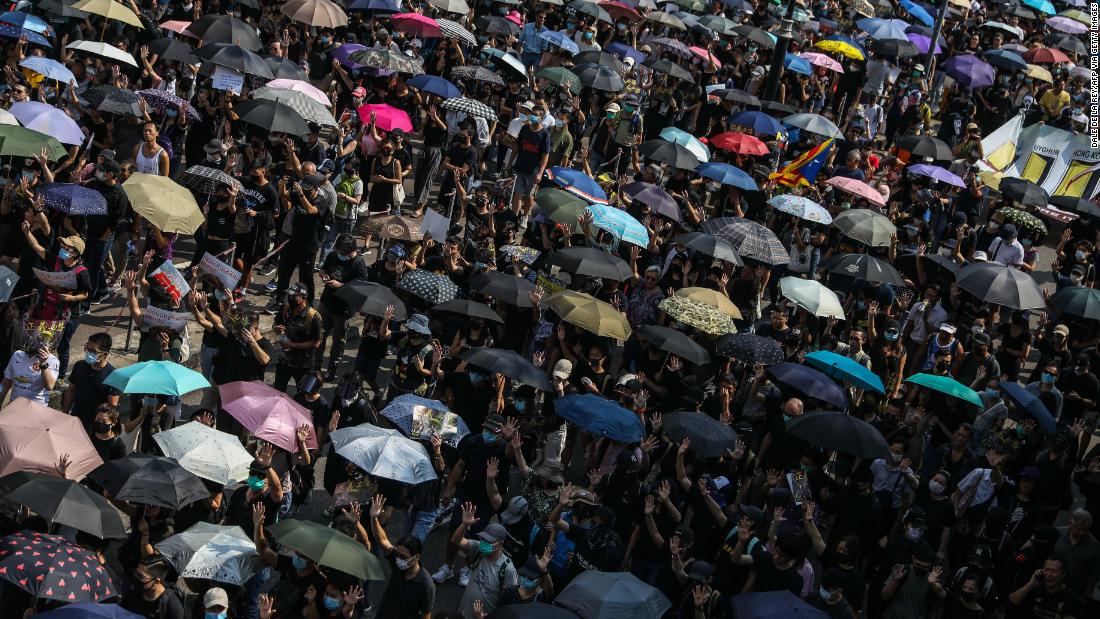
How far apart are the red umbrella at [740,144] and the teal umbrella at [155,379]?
32.3 feet

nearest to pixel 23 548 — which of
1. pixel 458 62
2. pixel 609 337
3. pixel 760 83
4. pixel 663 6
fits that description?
pixel 609 337

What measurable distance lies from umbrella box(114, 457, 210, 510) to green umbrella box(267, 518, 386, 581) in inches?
27.2

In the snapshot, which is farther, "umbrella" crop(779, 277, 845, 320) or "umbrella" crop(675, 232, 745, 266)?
"umbrella" crop(675, 232, 745, 266)

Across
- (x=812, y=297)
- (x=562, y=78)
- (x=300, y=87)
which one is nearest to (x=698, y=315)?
(x=812, y=297)

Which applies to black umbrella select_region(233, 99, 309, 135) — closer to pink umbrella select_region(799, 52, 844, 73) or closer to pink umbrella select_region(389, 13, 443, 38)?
pink umbrella select_region(389, 13, 443, 38)

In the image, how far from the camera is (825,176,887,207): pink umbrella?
1819 centimetres

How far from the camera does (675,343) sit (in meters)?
13.5

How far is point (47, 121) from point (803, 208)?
8.75 m

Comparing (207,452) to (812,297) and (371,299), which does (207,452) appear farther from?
(812,297)

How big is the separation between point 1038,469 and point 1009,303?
9.91 feet

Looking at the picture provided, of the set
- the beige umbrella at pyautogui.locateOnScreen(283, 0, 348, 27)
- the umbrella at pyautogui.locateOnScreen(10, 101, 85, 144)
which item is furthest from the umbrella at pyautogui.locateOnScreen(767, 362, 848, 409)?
the beige umbrella at pyautogui.locateOnScreen(283, 0, 348, 27)

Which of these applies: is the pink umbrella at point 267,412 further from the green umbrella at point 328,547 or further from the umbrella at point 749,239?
the umbrella at point 749,239

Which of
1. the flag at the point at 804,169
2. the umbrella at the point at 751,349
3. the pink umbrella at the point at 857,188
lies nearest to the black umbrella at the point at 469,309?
the umbrella at the point at 751,349

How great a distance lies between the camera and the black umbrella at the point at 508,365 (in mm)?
12445
